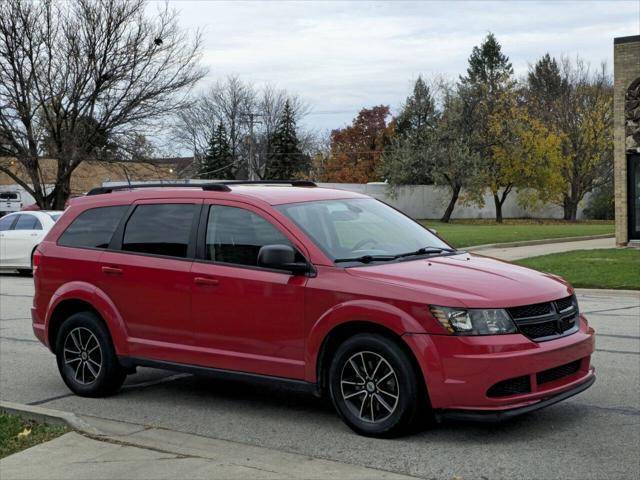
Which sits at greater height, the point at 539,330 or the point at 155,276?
the point at 155,276

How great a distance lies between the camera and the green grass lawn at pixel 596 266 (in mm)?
16359

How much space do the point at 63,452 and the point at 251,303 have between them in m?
1.68

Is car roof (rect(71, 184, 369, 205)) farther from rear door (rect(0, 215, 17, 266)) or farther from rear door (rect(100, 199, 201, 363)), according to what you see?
rear door (rect(0, 215, 17, 266))

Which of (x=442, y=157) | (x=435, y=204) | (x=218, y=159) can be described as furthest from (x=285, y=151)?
(x=442, y=157)

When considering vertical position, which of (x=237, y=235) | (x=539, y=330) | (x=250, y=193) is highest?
(x=250, y=193)

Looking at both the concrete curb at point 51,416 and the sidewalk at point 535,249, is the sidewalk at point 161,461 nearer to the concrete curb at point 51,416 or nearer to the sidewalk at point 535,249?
the concrete curb at point 51,416

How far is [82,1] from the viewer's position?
32.7 metres

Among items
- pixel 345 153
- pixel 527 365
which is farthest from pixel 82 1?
pixel 345 153

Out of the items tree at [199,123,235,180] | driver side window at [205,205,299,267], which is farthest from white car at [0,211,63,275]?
tree at [199,123,235,180]

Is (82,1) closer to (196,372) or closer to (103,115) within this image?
(103,115)

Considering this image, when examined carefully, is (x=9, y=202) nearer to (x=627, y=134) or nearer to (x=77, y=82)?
(x=77, y=82)

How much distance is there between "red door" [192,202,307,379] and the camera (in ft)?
20.1

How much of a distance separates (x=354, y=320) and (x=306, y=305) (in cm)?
42

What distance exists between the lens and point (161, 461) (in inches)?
207
